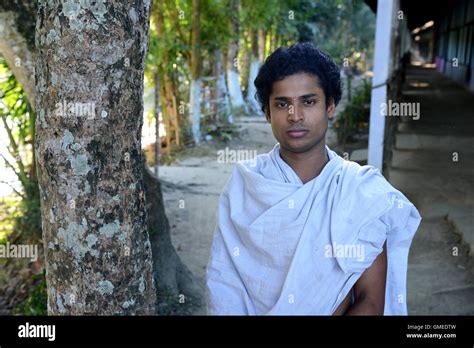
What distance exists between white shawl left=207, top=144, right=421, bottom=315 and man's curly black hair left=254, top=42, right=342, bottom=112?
182mm

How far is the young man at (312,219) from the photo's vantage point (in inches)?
48.9

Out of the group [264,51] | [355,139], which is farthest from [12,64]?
[264,51]

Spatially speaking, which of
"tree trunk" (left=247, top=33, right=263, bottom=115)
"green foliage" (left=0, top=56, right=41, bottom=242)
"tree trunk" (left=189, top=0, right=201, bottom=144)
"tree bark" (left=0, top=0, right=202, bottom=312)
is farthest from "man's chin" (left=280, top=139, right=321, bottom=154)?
"tree trunk" (left=247, top=33, right=263, bottom=115)

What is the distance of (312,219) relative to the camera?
1.26 m

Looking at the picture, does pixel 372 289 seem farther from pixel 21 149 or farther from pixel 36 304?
pixel 21 149

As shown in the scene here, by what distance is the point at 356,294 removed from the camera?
1302 mm

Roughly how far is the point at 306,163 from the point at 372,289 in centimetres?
36

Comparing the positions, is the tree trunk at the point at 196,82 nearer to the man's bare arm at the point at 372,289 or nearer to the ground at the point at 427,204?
the ground at the point at 427,204

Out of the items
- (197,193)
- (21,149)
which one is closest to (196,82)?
(197,193)

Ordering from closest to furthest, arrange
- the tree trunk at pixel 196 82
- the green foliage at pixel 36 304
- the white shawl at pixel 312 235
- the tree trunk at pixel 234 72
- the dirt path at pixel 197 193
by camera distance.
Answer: the white shawl at pixel 312 235 < the green foliage at pixel 36 304 < the dirt path at pixel 197 193 < the tree trunk at pixel 196 82 < the tree trunk at pixel 234 72

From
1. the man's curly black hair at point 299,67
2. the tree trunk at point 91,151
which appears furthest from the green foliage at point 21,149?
the man's curly black hair at point 299,67

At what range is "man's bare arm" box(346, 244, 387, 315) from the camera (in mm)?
1271

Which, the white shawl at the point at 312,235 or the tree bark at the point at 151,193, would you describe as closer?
the white shawl at the point at 312,235
